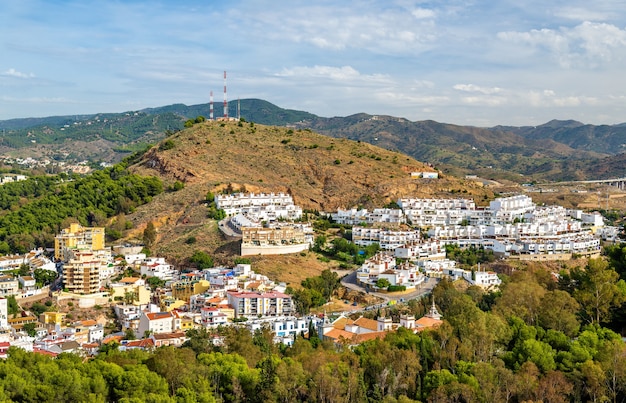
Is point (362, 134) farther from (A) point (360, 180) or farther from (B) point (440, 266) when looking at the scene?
(B) point (440, 266)

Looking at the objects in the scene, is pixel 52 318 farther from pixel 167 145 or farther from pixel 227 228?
pixel 167 145

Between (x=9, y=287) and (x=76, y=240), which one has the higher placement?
(x=76, y=240)

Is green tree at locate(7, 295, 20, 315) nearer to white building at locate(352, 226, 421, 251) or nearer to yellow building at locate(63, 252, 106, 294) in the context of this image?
yellow building at locate(63, 252, 106, 294)

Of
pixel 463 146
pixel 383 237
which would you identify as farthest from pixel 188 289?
pixel 463 146

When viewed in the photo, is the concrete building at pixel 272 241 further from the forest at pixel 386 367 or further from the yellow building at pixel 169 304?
the forest at pixel 386 367

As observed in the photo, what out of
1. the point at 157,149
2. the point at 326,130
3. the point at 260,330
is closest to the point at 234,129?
the point at 157,149

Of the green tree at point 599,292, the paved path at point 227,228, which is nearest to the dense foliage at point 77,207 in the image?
the paved path at point 227,228

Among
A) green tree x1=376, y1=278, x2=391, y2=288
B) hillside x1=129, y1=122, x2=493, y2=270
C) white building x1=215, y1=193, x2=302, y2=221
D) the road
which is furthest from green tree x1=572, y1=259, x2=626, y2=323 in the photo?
hillside x1=129, y1=122, x2=493, y2=270
